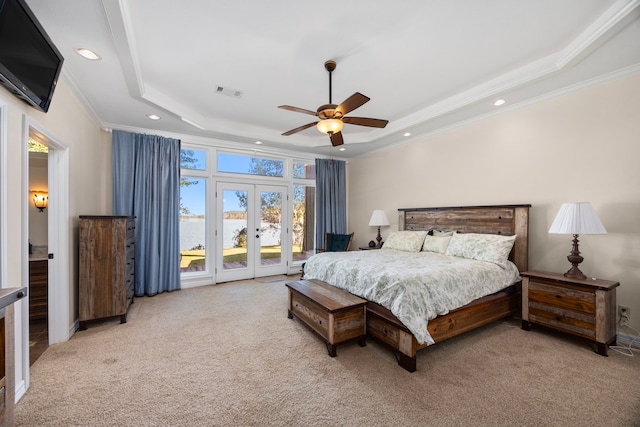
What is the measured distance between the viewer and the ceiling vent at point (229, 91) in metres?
3.37

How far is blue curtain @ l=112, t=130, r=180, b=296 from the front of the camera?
4.24 meters

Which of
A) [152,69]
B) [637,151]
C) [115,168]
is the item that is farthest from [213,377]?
[637,151]

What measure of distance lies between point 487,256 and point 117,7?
4197mm

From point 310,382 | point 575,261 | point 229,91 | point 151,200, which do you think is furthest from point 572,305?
point 151,200

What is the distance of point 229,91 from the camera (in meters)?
3.45

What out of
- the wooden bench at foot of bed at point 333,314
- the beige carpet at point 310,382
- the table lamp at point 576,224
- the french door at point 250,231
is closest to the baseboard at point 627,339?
the beige carpet at point 310,382

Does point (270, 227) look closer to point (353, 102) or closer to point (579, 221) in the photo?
point (353, 102)

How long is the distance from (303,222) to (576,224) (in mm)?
4549

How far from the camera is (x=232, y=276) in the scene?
207 inches

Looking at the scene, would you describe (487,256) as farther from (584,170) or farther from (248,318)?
(248,318)

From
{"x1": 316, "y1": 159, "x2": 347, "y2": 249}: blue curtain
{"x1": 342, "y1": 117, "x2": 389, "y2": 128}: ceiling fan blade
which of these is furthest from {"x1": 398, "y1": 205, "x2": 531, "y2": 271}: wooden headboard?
{"x1": 342, "y1": 117, "x2": 389, "y2": 128}: ceiling fan blade

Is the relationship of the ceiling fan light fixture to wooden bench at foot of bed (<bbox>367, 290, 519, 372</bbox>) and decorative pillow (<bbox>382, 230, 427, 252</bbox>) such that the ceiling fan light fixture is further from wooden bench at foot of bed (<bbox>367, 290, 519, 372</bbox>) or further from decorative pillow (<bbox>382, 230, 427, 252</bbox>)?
decorative pillow (<bbox>382, 230, 427, 252</bbox>)

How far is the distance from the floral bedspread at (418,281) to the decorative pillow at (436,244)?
465 millimetres

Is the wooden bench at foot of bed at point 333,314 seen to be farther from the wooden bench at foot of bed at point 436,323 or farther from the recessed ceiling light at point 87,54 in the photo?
the recessed ceiling light at point 87,54
